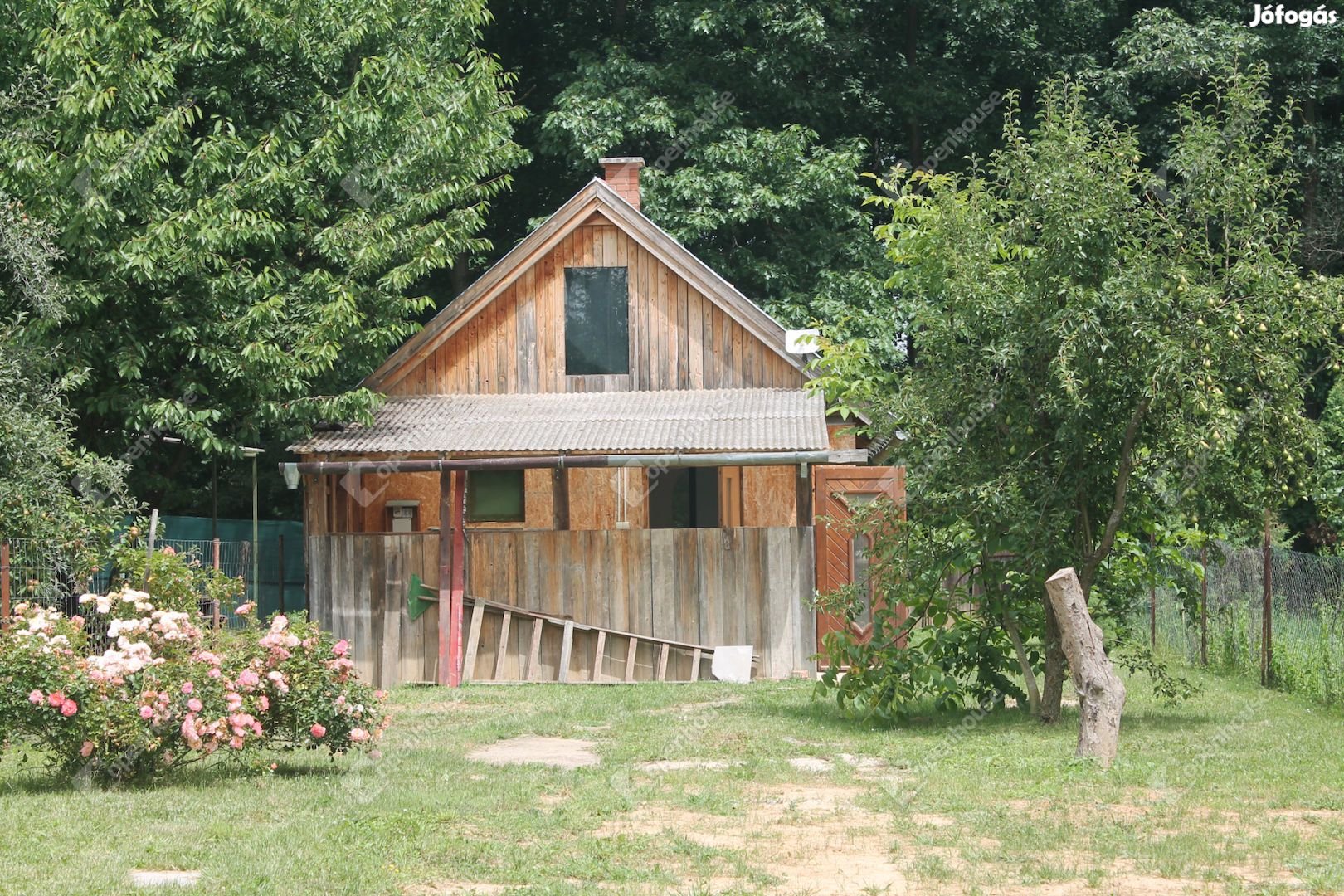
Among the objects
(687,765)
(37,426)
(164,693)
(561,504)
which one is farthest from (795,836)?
(37,426)

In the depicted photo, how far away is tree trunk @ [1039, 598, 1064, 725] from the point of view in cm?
1316

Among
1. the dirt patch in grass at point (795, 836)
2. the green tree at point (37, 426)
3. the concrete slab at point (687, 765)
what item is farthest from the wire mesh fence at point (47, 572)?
the dirt patch in grass at point (795, 836)

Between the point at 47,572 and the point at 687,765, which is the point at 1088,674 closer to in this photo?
the point at 687,765

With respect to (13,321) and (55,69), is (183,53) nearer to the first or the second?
(55,69)

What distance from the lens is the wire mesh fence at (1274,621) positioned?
47.3 feet

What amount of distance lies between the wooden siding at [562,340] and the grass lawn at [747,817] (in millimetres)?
7920

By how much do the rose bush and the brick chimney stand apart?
1223cm

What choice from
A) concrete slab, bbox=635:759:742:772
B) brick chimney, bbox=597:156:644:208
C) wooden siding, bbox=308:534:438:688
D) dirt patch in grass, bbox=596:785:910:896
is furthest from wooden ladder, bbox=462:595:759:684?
dirt patch in grass, bbox=596:785:910:896

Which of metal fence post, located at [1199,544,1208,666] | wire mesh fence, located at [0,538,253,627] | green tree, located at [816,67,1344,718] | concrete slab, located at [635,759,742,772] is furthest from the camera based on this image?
metal fence post, located at [1199,544,1208,666]

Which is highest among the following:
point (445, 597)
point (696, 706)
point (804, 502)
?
point (804, 502)

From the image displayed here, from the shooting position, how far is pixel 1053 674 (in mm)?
13219

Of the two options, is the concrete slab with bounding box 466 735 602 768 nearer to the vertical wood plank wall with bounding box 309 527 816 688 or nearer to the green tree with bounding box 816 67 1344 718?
the green tree with bounding box 816 67 1344 718

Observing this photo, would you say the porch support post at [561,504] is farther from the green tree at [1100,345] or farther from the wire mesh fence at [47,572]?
the green tree at [1100,345]

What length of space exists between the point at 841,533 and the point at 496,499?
21.9 feet
